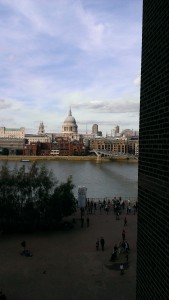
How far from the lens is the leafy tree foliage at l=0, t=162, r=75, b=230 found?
1859cm

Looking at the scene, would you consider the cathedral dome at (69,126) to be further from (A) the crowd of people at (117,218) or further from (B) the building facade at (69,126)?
(A) the crowd of people at (117,218)

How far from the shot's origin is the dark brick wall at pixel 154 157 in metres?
4.87

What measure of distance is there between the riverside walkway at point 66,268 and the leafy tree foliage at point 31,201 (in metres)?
0.83

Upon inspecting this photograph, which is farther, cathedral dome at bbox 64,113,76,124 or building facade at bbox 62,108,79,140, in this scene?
cathedral dome at bbox 64,113,76,124

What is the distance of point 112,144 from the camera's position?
5315 inches

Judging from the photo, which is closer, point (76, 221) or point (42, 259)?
point (42, 259)

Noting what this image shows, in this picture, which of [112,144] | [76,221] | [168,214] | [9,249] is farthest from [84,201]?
[112,144]

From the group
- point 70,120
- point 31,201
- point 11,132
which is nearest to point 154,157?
point 31,201

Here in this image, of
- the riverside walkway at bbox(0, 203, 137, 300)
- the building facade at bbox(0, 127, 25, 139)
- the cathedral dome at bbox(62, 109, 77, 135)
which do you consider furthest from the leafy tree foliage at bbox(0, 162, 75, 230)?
the building facade at bbox(0, 127, 25, 139)

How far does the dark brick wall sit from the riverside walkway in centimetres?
573

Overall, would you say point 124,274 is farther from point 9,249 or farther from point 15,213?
point 15,213

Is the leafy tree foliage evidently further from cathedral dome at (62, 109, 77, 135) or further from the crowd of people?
cathedral dome at (62, 109, 77, 135)

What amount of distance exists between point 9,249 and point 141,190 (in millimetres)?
10564

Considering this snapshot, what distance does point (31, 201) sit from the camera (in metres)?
19.6
